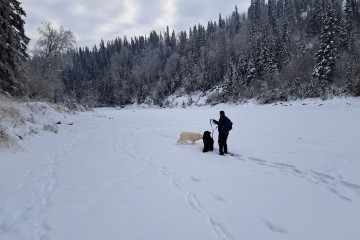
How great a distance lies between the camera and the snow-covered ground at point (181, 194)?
4.54 meters

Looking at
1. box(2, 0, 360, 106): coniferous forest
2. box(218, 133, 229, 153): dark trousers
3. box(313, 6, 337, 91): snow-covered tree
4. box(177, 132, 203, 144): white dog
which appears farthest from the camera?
box(313, 6, 337, 91): snow-covered tree

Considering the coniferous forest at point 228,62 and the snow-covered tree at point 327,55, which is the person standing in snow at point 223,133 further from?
the snow-covered tree at point 327,55

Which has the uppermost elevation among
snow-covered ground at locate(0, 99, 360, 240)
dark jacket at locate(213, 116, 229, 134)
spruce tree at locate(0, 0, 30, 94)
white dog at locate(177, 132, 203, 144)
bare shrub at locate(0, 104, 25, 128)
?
spruce tree at locate(0, 0, 30, 94)

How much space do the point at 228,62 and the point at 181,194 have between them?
9117 centimetres

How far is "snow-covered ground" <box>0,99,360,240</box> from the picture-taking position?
14.9 feet

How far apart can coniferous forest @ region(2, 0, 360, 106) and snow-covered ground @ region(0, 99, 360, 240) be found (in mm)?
19548

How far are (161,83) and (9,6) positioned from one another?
93.3 meters

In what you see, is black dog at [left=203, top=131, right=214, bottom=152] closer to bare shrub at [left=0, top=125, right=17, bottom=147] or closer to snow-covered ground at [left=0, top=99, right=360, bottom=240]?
snow-covered ground at [left=0, top=99, right=360, bottom=240]

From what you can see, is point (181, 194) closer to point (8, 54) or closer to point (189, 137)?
point (189, 137)

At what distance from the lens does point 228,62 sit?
94.0 metres

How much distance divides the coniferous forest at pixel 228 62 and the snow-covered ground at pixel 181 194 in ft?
64.1

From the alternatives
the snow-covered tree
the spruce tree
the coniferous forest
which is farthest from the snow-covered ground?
the snow-covered tree

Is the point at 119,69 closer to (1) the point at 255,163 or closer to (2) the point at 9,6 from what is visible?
(2) the point at 9,6

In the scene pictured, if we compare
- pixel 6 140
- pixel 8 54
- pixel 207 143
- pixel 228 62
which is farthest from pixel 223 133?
pixel 228 62
